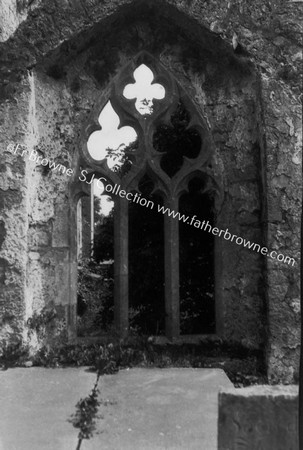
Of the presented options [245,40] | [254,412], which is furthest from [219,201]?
[254,412]

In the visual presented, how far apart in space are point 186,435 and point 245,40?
9.50 feet

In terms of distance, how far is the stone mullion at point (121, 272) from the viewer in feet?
12.6

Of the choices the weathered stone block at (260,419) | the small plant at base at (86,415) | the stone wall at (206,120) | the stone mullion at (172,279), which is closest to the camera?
the weathered stone block at (260,419)

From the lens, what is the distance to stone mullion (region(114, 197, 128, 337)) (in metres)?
3.84

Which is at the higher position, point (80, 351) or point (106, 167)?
point (106, 167)

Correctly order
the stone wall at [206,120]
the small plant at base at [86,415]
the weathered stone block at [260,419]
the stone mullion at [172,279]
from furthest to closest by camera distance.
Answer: the stone mullion at [172,279], the stone wall at [206,120], the small plant at base at [86,415], the weathered stone block at [260,419]

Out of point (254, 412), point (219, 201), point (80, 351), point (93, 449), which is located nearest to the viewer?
point (254, 412)

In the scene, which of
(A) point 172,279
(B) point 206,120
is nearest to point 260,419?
(A) point 172,279

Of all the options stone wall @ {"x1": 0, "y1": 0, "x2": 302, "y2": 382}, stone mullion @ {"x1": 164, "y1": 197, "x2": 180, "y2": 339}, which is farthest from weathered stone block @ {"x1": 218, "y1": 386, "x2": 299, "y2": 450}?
stone mullion @ {"x1": 164, "y1": 197, "x2": 180, "y2": 339}

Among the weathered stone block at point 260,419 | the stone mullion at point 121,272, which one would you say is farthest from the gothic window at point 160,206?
the weathered stone block at point 260,419

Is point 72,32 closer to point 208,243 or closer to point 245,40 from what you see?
point 245,40

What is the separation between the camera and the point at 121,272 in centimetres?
384

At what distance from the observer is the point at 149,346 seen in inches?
144

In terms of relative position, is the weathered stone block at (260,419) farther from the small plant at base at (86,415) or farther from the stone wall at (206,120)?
the stone wall at (206,120)
